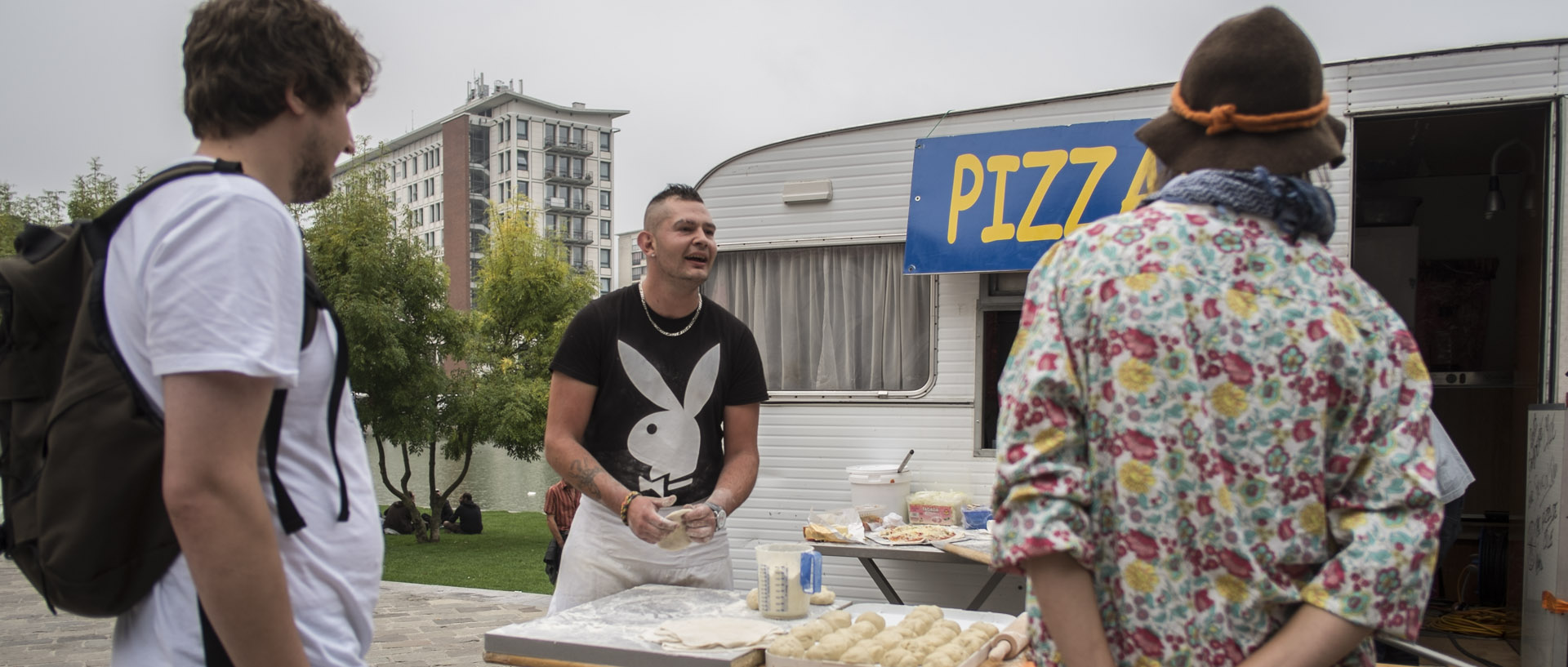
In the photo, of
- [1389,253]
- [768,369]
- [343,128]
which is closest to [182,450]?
[343,128]

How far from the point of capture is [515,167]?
8175 centimetres

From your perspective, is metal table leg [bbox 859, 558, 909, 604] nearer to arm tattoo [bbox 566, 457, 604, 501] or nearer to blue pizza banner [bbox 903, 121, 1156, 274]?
blue pizza banner [bbox 903, 121, 1156, 274]

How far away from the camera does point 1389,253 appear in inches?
283

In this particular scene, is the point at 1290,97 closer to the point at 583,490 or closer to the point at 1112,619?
the point at 1112,619

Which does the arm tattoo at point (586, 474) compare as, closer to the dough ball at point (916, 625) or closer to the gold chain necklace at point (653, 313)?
the gold chain necklace at point (653, 313)

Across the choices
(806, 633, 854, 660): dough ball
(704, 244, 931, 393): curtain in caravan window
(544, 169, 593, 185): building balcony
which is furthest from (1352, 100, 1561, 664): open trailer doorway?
(544, 169, 593, 185): building balcony

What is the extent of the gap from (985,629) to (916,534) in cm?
201

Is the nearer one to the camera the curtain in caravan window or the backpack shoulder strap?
the backpack shoulder strap

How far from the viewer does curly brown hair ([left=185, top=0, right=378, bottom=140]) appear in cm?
138

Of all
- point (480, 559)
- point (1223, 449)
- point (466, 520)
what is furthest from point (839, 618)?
point (466, 520)

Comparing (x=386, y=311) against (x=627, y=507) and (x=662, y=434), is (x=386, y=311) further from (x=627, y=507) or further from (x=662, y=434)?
(x=627, y=507)

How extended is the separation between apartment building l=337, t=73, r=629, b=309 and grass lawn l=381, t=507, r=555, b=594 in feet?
195

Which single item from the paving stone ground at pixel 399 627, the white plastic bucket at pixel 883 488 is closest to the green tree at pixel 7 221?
the paving stone ground at pixel 399 627

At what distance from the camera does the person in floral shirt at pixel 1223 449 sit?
132cm
